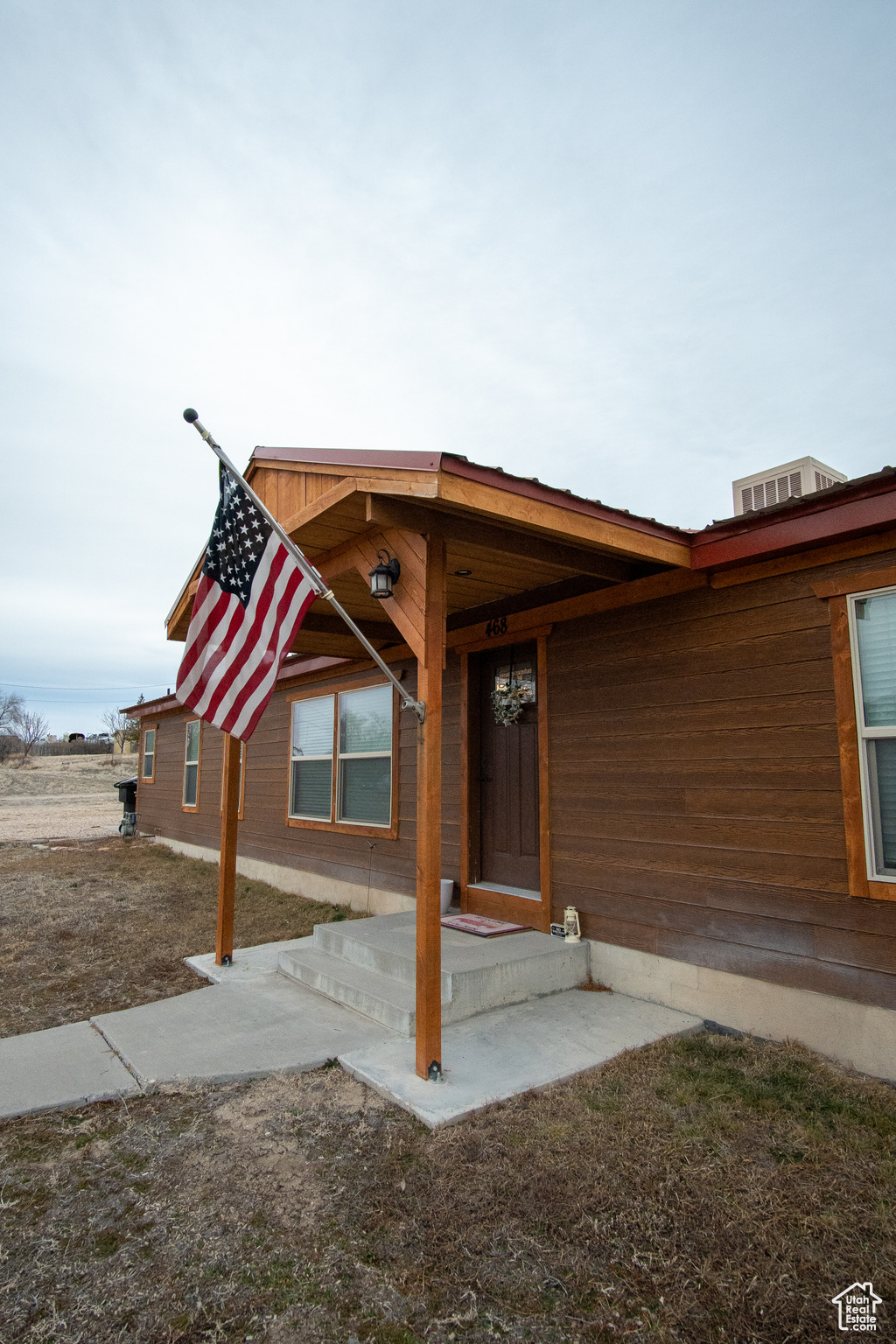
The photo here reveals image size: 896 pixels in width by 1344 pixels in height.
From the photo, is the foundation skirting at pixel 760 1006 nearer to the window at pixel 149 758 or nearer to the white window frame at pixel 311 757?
the white window frame at pixel 311 757

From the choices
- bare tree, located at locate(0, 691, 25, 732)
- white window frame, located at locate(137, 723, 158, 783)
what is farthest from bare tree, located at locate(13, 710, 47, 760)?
white window frame, located at locate(137, 723, 158, 783)

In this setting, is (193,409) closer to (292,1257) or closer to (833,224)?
(292,1257)

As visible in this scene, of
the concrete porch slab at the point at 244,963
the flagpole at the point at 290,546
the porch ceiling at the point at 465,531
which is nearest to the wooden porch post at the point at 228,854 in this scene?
the concrete porch slab at the point at 244,963

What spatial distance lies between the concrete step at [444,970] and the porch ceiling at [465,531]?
2092mm

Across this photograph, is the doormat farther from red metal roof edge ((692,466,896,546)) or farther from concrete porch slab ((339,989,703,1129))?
red metal roof edge ((692,466,896,546))

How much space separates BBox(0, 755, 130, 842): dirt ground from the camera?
15.9m

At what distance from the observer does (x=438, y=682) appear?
3.29 m

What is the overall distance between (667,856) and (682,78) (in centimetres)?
897

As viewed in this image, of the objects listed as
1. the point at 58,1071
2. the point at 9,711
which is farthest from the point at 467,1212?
the point at 9,711

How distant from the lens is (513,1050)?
11.1ft

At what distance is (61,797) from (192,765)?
17.4 metres

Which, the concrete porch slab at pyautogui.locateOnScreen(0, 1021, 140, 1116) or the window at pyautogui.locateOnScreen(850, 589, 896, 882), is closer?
the concrete porch slab at pyautogui.locateOnScreen(0, 1021, 140, 1116)

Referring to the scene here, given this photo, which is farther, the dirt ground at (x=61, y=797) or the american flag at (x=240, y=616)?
the dirt ground at (x=61, y=797)

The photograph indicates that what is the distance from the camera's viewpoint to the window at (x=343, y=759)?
22.5 feet
